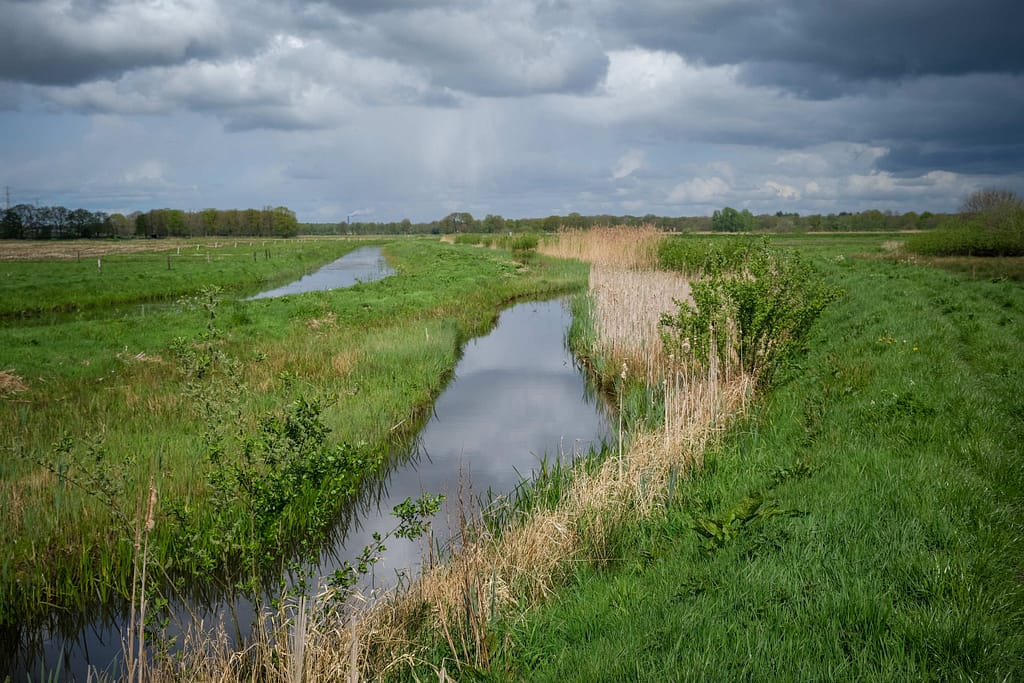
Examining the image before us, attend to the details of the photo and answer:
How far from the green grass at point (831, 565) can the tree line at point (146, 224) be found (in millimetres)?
114148

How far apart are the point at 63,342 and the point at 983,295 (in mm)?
25415

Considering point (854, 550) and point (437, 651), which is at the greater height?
point (854, 550)

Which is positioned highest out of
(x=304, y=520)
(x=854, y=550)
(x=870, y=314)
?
(x=870, y=314)

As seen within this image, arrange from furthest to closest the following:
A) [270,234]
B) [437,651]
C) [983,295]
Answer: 1. [270,234]
2. [983,295]
3. [437,651]

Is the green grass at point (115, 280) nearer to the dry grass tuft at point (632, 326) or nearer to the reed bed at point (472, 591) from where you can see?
the dry grass tuft at point (632, 326)

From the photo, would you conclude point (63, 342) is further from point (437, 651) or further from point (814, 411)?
point (814, 411)

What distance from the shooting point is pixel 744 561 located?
185 inches

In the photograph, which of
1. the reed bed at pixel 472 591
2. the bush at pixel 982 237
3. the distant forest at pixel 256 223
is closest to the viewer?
the reed bed at pixel 472 591

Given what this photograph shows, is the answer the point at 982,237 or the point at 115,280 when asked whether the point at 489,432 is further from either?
the point at 982,237

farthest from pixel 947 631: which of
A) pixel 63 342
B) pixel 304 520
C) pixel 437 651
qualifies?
pixel 63 342

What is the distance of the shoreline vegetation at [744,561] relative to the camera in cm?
361

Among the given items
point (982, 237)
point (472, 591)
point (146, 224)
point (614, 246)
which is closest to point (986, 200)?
point (982, 237)

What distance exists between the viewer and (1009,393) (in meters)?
8.05

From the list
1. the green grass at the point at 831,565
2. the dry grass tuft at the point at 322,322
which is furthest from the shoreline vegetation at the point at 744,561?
the dry grass tuft at the point at 322,322
